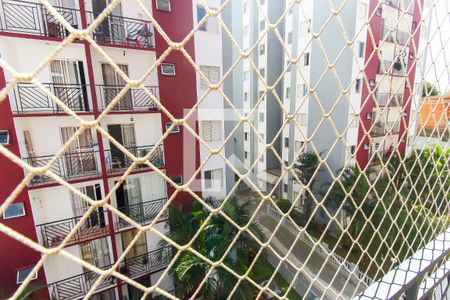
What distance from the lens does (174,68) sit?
2.41 meters

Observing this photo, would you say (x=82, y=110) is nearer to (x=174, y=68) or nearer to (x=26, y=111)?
(x=26, y=111)

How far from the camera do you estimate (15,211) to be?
1.98 meters

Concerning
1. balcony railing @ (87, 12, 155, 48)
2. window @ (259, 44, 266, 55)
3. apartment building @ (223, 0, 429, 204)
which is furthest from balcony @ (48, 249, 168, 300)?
window @ (259, 44, 266, 55)

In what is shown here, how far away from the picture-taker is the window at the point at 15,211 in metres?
1.96

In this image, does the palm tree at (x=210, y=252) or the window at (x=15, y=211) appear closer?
the palm tree at (x=210, y=252)

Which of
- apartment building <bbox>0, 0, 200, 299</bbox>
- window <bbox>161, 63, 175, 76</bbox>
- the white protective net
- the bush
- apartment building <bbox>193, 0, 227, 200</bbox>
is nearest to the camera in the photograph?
the white protective net

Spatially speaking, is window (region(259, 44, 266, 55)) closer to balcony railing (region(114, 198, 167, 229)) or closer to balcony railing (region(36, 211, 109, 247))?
balcony railing (region(114, 198, 167, 229))

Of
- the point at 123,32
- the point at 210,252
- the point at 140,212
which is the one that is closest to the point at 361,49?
the point at 123,32

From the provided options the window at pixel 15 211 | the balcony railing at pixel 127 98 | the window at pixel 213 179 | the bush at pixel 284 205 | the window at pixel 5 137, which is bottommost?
the bush at pixel 284 205

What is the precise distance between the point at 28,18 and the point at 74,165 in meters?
1.33

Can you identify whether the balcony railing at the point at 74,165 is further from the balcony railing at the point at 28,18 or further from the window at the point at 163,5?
the window at the point at 163,5

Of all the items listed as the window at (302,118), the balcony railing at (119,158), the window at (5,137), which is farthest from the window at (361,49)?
the window at (5,137)

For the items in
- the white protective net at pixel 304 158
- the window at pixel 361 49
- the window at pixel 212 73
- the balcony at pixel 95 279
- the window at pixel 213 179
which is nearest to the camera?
the white protective net at pixel 304 158

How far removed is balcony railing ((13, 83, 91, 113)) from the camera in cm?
193
